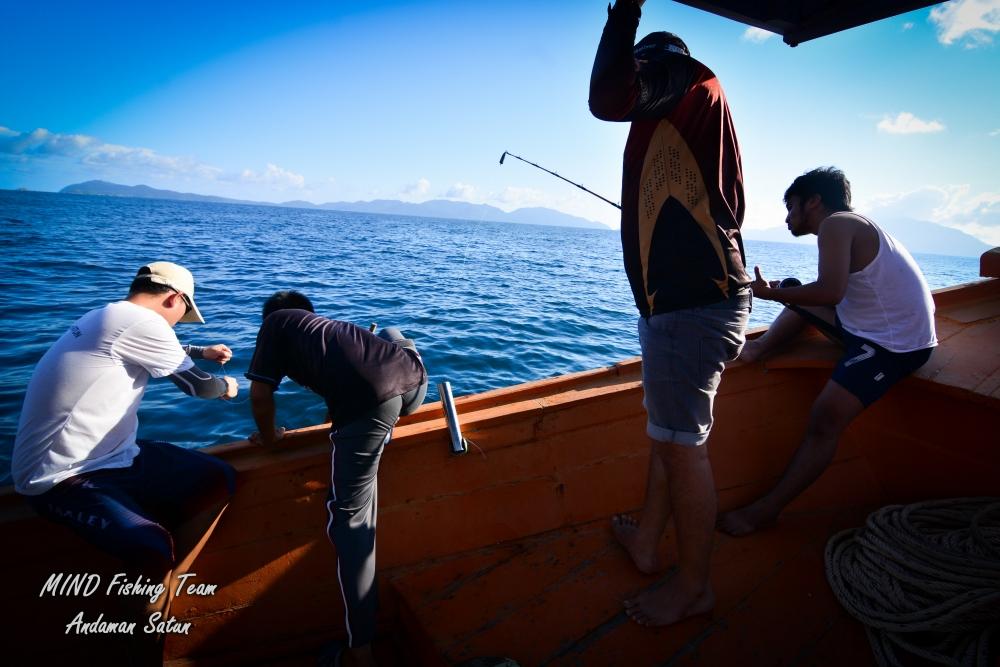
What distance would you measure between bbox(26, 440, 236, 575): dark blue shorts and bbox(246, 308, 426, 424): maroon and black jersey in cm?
54

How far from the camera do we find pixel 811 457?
229cm

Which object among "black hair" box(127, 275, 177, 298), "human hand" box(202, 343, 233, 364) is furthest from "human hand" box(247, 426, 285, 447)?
"black hair" box(127, 275, 177, 298)

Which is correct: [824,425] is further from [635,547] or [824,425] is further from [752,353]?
[635,547]

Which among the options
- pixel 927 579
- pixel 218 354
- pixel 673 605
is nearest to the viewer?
pixel 927 579

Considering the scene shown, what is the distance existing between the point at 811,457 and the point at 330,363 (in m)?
2.49

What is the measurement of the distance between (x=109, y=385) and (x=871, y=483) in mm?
4086

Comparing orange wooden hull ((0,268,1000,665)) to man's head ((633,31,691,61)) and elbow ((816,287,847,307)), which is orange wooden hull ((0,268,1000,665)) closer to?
elbow ((816,287,847,307))

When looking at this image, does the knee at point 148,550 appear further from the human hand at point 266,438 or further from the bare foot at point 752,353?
the bare foot at point 752,353

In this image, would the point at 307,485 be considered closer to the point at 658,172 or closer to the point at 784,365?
the point at 658,172

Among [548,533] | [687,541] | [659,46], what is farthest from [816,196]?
[548,533]

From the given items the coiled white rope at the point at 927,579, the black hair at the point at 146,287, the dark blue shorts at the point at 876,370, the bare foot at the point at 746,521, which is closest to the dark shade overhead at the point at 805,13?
the dark blue shorts at the point at 876,370

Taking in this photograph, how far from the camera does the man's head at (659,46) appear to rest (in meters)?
1.49

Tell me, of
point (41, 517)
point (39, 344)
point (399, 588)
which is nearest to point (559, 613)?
point (399, 588)

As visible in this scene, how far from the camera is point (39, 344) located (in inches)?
281
